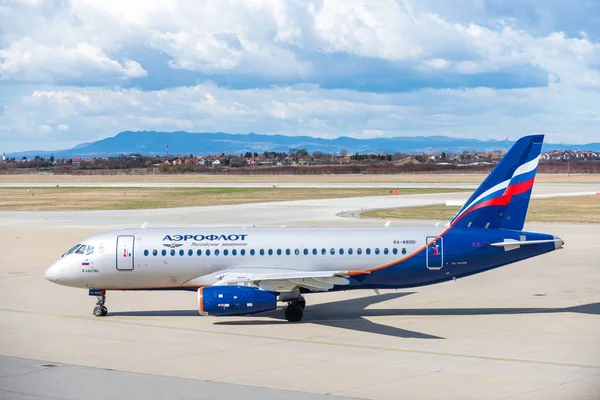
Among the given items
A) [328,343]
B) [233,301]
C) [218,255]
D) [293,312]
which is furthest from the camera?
[218,255]

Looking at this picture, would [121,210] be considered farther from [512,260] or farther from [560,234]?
[512,260]

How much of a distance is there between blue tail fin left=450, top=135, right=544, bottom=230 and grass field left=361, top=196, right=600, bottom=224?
4112 centimetres

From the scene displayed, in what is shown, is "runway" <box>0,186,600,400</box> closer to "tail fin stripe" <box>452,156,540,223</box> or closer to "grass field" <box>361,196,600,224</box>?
"tail fin stripe" <box>452,156,540,223</box>

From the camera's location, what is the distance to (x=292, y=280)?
102 ft

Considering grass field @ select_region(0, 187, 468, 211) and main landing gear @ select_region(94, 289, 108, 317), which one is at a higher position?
grass field @ select_region(0, 187, 468, 211)

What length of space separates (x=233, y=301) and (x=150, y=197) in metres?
87.6

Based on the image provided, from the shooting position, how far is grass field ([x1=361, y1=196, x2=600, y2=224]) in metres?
77.6

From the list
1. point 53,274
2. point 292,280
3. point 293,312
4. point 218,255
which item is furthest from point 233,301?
point 53,274

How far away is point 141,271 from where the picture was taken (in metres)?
33.4

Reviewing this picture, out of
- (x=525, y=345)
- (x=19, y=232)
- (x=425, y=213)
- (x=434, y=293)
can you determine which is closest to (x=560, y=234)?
(x=425, y=213)

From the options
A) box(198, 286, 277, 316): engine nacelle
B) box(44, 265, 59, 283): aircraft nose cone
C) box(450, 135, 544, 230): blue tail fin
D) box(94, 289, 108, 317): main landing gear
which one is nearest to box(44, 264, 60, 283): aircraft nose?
box(44, 265, 59, 283): aircraft nose cone

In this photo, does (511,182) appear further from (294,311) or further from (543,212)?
(543,212)

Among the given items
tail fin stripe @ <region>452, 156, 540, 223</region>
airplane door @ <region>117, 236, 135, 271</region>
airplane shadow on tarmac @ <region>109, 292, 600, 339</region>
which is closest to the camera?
airplane shadow on tarmac @ <region>109, 292, 600, 339</region>

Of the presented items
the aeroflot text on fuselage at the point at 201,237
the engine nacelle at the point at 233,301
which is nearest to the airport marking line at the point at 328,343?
the engine nacelle at the point at 233,301
